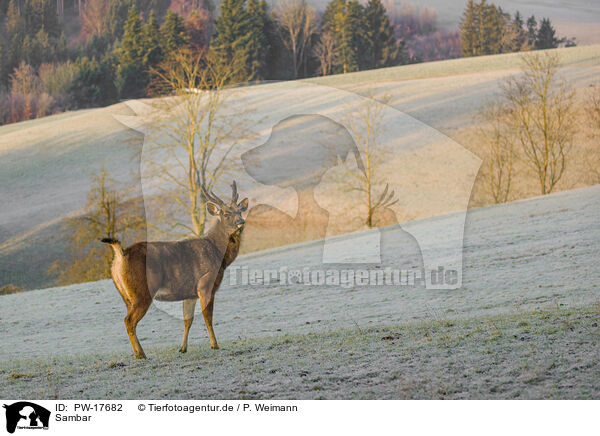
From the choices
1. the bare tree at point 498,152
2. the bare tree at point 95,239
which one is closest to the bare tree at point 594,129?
the bare tree at point 498,152

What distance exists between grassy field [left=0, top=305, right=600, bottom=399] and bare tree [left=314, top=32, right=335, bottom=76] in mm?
39303

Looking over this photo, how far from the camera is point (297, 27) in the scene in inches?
1748

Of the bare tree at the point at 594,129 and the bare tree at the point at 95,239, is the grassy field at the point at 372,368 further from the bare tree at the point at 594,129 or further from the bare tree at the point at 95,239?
the bare tree at the point at 594,129

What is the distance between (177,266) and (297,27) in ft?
134

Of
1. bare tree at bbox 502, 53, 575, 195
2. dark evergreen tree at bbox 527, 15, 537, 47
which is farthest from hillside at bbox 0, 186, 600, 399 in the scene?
dark evergreen tree at bbox 527, 15, 537, 47

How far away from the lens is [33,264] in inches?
1022

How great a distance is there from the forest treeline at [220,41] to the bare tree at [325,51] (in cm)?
8

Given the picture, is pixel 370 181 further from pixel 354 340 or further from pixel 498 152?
pixel 354 340

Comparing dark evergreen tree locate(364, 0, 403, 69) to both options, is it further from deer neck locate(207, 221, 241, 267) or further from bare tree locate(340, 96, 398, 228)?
deer neck locate(207, 221, 241, 267)

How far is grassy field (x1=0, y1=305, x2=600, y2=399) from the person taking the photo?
17.9ft

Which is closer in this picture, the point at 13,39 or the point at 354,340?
the point at 354,340

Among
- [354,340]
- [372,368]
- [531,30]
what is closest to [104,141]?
[531,30]

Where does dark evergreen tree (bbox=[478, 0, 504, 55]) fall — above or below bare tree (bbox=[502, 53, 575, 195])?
above

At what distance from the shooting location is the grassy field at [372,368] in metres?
5.46
